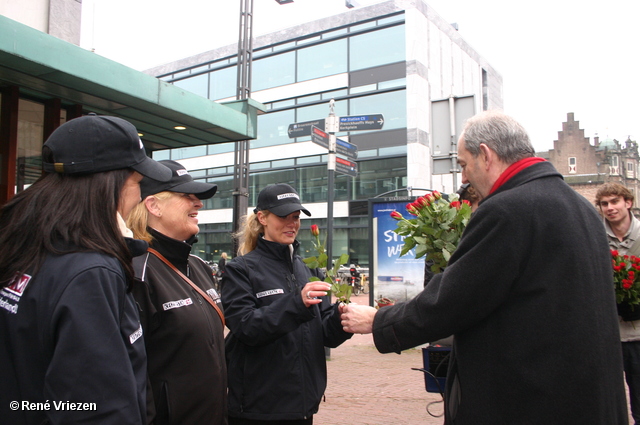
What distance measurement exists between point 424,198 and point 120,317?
182 cm

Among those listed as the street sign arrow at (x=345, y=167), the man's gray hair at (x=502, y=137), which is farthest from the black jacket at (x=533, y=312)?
the street sign arrow at (x=345, y=167)

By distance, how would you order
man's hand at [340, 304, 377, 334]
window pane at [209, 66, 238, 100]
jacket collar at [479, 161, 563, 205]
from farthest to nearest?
window pane at [209, 66, 238, 100], man's hand at [340, 304, 377, 334], jacket collar at [479, 161, 563, 205]

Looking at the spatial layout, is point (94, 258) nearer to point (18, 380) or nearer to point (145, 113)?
point (18, 380)

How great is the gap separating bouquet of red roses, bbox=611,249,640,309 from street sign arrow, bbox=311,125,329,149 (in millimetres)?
5364

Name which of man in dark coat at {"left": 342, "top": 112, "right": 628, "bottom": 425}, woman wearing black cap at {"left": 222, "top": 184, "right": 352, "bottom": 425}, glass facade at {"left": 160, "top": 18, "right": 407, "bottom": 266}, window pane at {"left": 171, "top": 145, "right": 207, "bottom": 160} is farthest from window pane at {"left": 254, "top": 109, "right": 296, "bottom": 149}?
man in dark coat at {"left": 342, "top": 112, "right": 628, "bottom": 425}

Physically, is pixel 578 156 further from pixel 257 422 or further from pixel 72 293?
pixel 72 293

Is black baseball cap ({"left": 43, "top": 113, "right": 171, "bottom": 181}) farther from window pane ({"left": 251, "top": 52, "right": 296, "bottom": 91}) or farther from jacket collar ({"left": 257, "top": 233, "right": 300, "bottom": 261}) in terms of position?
window pane ({"left": 251, "top": 52, "right": 296, "bottom": 91})

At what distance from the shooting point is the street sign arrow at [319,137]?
7965 millimetres

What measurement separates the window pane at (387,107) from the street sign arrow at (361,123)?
16.0 m

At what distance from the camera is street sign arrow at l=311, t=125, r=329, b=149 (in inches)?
314

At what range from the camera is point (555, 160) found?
61.6m

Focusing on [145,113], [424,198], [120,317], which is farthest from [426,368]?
[145,113]

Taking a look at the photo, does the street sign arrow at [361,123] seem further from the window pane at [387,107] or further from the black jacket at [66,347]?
the window pane at [387,107]

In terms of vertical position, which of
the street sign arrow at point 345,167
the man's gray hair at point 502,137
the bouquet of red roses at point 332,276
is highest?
the street sign arrow at point 345,167
